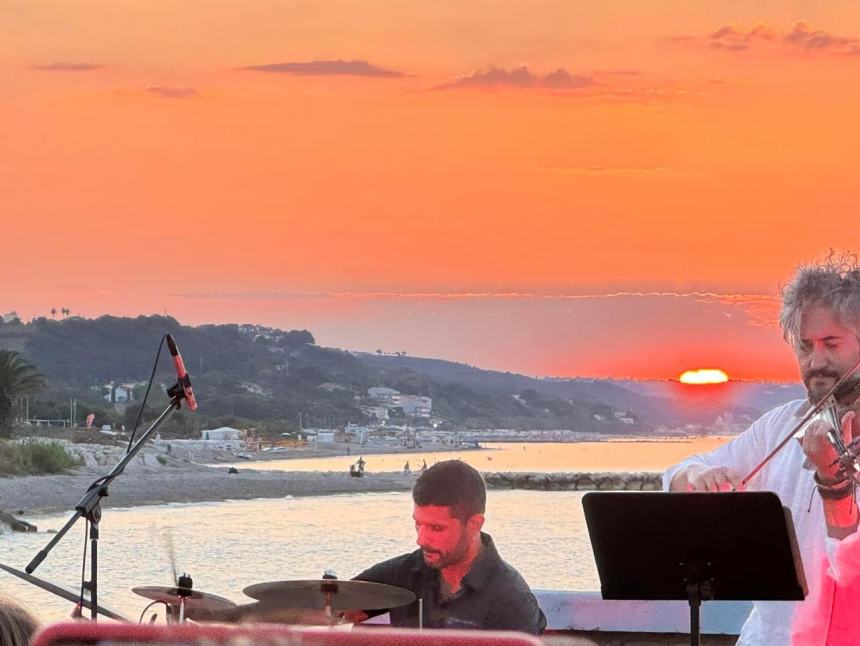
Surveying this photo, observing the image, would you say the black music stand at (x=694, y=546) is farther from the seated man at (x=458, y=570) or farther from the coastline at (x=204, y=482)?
the coastline at (x=204, y=482)

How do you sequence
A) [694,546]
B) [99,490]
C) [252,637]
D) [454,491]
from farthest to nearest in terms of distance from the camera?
[99,490], [454,491], [694,546], [252,637]

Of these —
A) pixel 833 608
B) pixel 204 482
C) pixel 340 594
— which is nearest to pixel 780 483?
pixel 833 608

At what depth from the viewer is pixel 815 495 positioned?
4.27m

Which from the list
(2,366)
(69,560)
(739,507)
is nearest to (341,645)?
(739,507)

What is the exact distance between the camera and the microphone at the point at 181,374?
534cm

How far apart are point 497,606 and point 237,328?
90.6m

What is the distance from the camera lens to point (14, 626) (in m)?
2.01

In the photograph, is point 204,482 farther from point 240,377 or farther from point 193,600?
point 193,600

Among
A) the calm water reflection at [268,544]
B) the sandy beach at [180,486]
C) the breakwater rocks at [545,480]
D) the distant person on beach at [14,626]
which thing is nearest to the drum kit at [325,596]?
the distant person on beach at [14,626]

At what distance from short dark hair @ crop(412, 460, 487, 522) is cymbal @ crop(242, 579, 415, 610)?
1.21 ft

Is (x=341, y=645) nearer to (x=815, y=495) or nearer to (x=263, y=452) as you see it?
(x=815, y=495)

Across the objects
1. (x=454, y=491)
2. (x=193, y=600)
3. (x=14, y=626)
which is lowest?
(x=193, y=600)

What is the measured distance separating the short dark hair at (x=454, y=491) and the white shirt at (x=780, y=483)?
1.86 ft

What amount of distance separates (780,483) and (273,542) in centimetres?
5065
